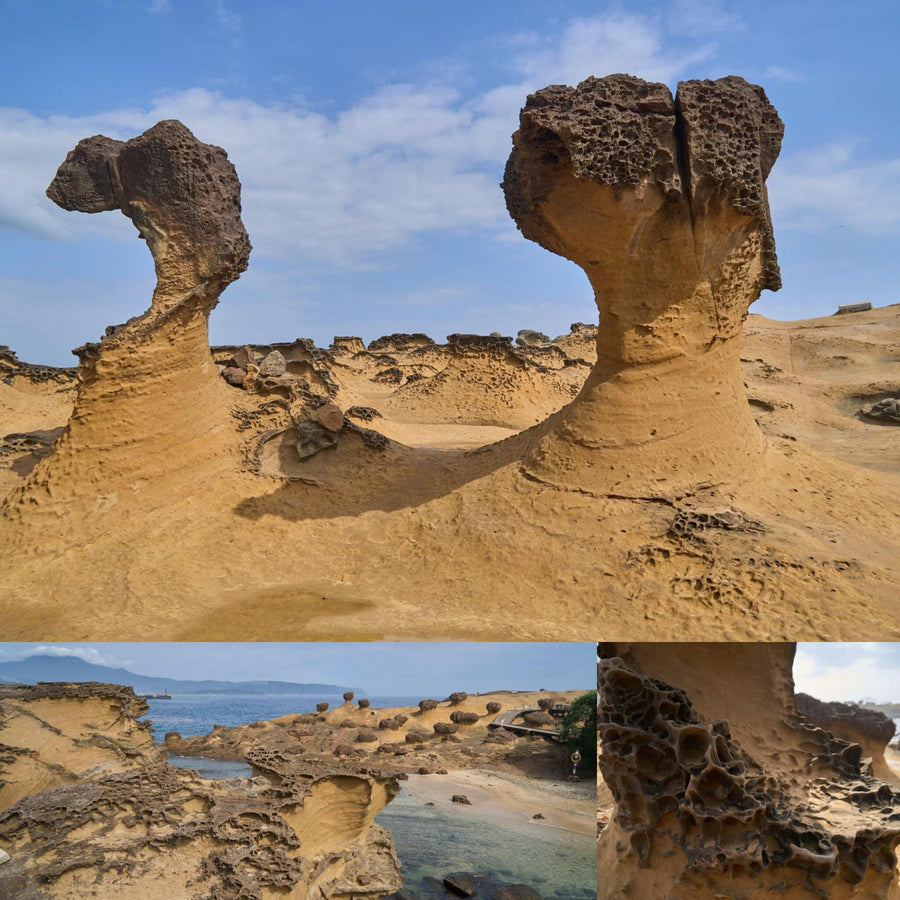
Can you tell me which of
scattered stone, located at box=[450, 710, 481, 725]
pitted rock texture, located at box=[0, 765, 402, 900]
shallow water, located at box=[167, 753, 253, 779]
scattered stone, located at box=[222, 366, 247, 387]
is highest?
scattered stone, located at box=[222, 366, 247, 387]

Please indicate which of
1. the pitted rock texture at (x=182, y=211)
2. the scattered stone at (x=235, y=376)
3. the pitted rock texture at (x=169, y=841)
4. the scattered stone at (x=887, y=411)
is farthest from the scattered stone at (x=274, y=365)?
the scattered stone at (x=887, y=411)

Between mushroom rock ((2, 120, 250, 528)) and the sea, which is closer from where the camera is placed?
the sea

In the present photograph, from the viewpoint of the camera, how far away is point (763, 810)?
321 cm

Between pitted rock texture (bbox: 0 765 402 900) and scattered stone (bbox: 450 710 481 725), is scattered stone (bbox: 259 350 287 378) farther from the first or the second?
pitted rock texture (bbox: 0 765 402 900)

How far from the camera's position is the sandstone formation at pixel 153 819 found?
3.58 metres

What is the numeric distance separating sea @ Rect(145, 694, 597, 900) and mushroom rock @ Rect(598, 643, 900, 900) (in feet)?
3.62

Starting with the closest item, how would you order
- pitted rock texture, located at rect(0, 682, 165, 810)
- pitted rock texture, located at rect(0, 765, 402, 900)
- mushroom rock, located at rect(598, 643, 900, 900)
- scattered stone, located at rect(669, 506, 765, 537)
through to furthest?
mushroom rock, located at rect(598, 643, 900, 900), pitted rock texture, located at rect(0, 765, 402, 900), pitted rock texture, located at rect(0, 682, 165, 810), scattered stone, located at rect(669, 506, 765, 537)

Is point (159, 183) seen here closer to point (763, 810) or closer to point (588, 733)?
point (588, 733)

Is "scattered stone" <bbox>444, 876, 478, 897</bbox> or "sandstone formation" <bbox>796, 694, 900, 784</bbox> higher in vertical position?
"sandstone formation" <bbox>796, 694, 900, 784</bbox>

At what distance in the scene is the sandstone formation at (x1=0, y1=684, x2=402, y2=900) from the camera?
11.7 ft

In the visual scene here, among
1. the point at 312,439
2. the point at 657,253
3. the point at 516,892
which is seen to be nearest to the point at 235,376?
the point at 312,439

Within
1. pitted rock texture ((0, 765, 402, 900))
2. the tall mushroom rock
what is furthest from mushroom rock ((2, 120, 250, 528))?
pitted rock texture ((0, 765, 402, 900))

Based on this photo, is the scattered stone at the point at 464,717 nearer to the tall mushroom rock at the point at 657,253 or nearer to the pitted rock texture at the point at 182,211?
the tall mushroom rock at the point at 657,253

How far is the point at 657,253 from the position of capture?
566 centimetres
